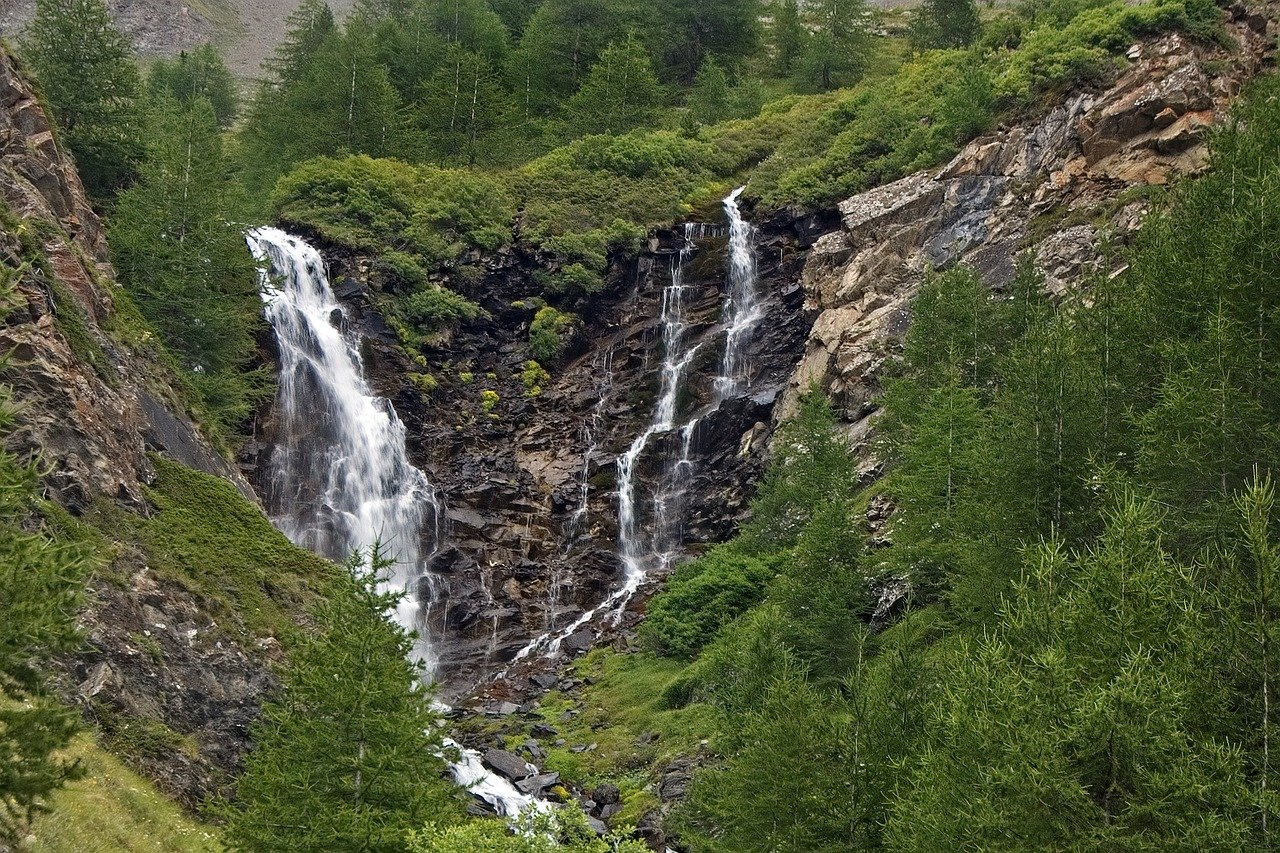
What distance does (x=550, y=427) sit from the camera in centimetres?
4547

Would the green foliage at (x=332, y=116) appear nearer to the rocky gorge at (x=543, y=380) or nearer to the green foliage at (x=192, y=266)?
the rocky gorge at (x=543, y=380)

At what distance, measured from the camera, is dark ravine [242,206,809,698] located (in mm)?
38531

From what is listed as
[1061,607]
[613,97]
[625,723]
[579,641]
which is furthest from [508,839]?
[613,97]

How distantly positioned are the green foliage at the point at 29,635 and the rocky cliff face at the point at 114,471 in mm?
6783

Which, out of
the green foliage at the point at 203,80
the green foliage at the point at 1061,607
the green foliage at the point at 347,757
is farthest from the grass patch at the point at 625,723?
the green foliage at the point at 203,80

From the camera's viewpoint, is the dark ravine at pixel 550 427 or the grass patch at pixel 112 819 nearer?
the grass patch at pixel 112 819

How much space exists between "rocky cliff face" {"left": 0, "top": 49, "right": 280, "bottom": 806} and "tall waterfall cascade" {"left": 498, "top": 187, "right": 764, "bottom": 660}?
14.6m

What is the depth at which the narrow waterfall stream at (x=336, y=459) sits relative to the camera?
37656mm

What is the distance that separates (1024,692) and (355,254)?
1629 inches

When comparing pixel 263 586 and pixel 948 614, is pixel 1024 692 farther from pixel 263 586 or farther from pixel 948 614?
pixel 263 586

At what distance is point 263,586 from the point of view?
24.5m

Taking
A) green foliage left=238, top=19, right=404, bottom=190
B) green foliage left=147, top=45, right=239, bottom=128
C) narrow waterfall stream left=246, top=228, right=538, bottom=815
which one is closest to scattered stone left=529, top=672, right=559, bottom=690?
narrow waterfall stream left=246, top=228, right=538, bottom=815

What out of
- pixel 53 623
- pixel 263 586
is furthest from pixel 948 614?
pixel 53 623

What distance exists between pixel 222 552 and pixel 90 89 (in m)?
22.0
